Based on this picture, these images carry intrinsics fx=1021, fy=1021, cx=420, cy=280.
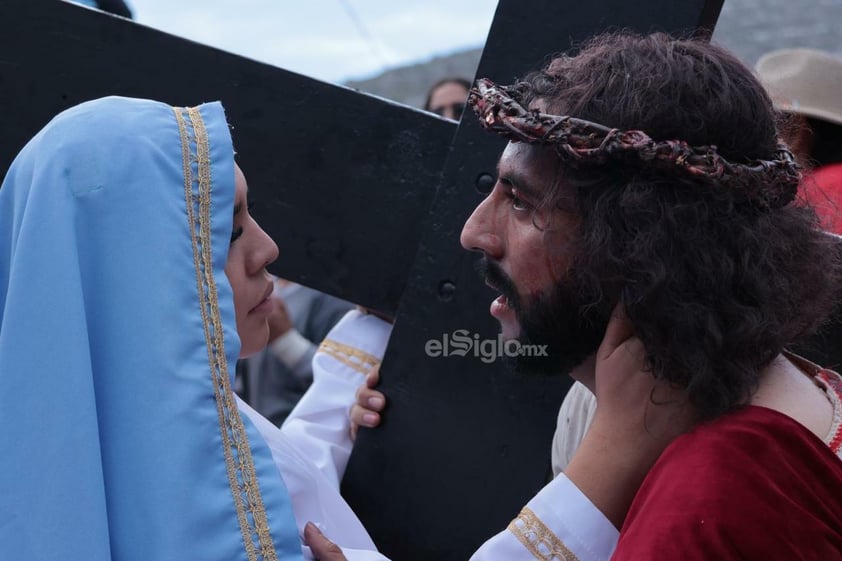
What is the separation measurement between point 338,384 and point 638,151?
1.03 meters

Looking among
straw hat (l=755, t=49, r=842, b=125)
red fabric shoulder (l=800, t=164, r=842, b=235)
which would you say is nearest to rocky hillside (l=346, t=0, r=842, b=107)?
straw hat (l=755, t=49, r=842, b=125)

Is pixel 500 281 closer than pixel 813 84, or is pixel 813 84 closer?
pixel 500 281

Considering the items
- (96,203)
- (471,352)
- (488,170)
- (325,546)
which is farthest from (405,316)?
(96,203)

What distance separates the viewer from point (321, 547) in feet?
5.60

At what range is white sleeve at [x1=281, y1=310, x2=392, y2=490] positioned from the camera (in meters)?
2.29

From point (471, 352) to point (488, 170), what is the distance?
0.36 metres

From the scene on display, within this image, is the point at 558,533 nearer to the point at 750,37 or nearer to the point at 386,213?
the point at 386,213

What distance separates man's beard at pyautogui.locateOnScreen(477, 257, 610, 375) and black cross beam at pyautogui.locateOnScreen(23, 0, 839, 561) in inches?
8.4

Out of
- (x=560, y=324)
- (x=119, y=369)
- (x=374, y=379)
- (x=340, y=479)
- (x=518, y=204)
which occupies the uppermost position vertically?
(x=518, y=204)

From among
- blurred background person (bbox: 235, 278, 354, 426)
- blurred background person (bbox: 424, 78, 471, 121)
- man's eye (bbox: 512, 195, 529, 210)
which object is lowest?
blurred background person (bbox: 235, 278, 354, 426)

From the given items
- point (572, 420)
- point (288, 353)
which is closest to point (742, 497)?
point (572, 420)

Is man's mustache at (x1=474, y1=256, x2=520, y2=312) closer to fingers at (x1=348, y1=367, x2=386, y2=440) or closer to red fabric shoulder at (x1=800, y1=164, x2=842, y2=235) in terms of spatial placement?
fingers at (x1=348, y1=367, x2=386, y2=440)

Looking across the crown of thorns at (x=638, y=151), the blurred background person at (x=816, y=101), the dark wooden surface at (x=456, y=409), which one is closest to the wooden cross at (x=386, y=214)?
the dark wooden surface at (x=456, y=409)

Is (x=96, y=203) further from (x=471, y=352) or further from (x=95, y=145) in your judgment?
(x=471, y=352)
